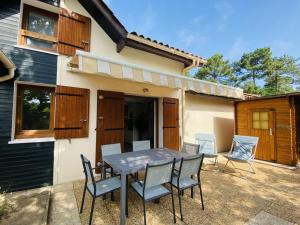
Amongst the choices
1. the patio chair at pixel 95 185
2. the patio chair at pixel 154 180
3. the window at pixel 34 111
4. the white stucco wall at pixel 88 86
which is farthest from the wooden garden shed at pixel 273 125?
the window at pixel 34 111

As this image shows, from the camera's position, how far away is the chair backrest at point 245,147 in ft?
22.9

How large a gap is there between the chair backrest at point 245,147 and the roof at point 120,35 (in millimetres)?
4799

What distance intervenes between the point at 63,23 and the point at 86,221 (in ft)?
20.5

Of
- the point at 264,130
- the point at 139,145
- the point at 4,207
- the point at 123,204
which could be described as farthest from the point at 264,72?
the point at 4,207

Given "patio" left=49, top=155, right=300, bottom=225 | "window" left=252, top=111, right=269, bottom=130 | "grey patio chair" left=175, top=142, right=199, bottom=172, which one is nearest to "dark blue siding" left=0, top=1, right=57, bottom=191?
"patio" left=49, top=155, right=300, bottom=225

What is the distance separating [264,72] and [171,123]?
28733 millimetres

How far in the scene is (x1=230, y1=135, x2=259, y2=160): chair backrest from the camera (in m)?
6.97

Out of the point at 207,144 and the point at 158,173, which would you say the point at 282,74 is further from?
the point at 158,173

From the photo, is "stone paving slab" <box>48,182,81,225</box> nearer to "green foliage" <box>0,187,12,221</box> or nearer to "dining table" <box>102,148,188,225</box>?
"green foliage" <box>0,187,12,221</box>

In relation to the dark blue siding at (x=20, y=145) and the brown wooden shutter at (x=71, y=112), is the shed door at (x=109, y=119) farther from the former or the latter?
the dark blue siding at (x=20, y=145)

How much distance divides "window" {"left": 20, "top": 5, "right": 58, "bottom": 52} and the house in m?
0.03

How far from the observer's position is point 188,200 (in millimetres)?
4332

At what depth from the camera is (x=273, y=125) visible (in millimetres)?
7902

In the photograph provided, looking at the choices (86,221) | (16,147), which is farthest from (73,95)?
(86,221)
